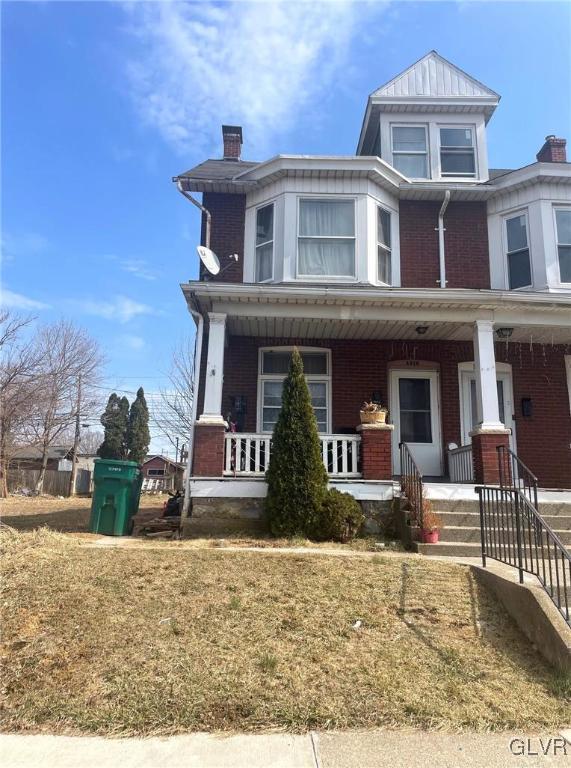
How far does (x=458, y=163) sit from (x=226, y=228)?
5.57 m

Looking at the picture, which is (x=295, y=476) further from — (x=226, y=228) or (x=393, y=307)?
(x=226, y=228)

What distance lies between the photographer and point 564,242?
10547 mm

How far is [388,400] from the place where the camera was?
10172 mm

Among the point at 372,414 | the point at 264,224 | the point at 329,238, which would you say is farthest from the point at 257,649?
the point at 264,224

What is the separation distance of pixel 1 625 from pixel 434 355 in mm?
8278

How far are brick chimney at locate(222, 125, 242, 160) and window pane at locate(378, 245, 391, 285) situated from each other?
178 inches

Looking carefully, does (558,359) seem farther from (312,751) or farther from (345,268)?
(312,751)

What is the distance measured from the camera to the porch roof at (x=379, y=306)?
845 centimetres

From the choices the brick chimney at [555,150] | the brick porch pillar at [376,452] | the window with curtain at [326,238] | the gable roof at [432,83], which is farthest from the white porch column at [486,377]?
the gable roof at [432,83]

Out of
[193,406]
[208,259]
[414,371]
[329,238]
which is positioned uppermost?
[329,238]

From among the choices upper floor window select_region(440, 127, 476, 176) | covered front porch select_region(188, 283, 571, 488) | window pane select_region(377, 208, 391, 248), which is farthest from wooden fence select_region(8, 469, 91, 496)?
upper floor window select_region(440, 127, 476, 176)

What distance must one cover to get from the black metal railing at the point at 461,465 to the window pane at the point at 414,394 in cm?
103

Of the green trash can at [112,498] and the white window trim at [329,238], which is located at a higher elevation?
the white window trim at [329,238]

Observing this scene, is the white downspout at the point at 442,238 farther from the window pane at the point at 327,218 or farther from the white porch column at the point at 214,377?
the white porch column at the point at 214,377
